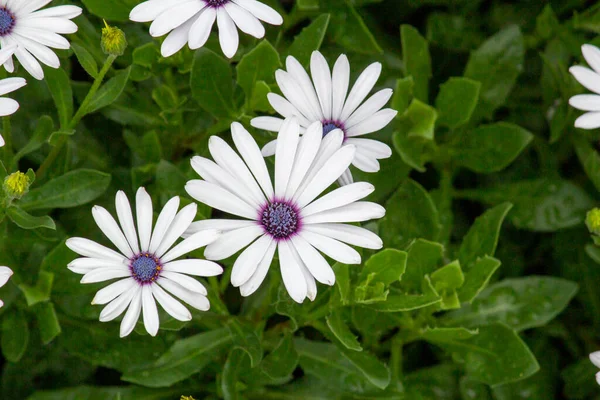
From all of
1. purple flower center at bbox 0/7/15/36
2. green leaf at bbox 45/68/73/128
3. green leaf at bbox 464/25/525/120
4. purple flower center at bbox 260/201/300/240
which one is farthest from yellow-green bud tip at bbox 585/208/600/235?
purple flower center at bbox 0/7/15/36

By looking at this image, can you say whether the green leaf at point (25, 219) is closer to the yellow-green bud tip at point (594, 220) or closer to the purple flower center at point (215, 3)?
the purple flower center at point (215, 3)

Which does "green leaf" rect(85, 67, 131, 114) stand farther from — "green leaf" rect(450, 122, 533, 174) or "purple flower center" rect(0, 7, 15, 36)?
"green leaf" rect(450, 122, 533, 174)

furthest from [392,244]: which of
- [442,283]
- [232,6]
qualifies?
[232,6]

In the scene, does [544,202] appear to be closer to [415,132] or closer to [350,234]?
[415,132]

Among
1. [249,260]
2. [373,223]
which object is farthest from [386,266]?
[249,260]

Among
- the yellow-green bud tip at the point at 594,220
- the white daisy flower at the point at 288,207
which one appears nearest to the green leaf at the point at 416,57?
the yellow-green bud tip at the point at 594,220

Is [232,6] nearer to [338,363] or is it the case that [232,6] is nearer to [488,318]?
[338,363]
